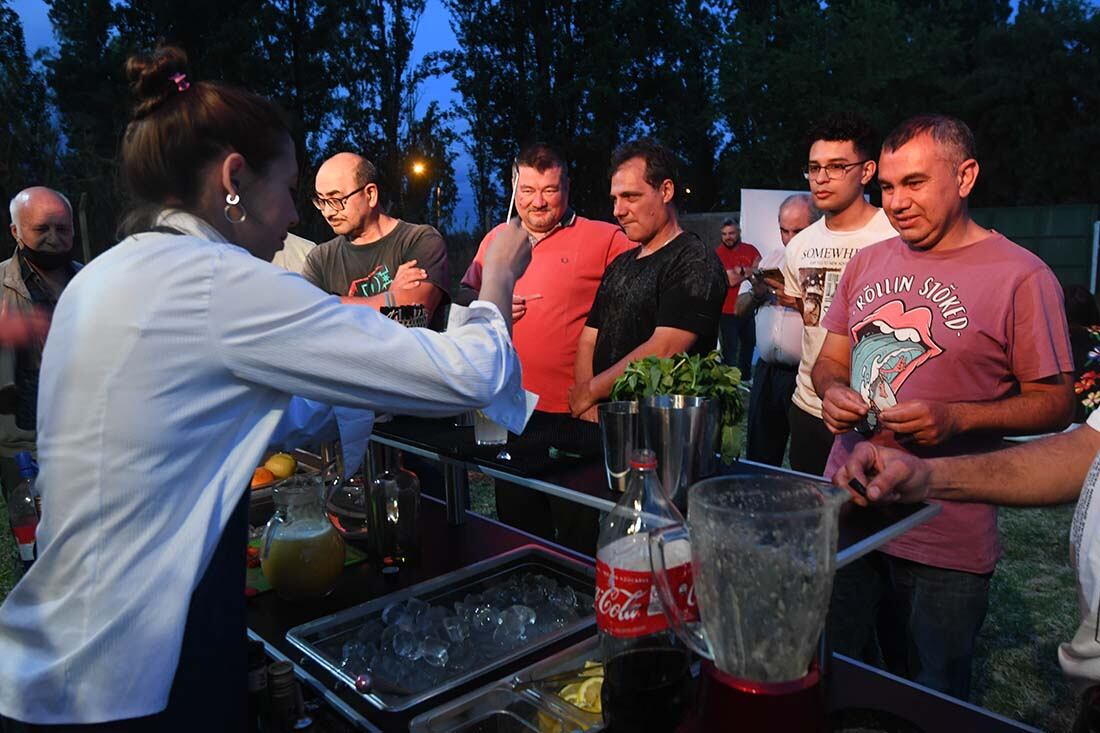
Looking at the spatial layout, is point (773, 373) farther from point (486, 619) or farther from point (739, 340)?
point (739, 340)

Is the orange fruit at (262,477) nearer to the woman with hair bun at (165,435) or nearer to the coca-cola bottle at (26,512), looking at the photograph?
the coca-cola bottle at (26,512)

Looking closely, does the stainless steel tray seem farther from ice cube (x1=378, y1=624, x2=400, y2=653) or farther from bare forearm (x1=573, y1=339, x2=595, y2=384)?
bare forearm (x1=573, y1=339, x2=595, y2=384)

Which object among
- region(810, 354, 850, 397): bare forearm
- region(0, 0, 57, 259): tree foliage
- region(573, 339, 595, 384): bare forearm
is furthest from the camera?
region(0, 0, 57, 259): tree foliage

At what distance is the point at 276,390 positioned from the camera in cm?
125

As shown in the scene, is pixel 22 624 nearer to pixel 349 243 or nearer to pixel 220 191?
pixel 220 191

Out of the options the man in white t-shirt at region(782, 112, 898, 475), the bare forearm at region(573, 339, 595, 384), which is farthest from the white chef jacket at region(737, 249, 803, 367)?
the bare forearm at region(573, 339, 595, 384)

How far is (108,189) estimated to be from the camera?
35.8 ft

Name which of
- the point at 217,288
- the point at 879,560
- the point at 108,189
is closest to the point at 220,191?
the point at 217,288

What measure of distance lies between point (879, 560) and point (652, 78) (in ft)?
74.5

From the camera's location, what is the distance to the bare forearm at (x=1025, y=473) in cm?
151

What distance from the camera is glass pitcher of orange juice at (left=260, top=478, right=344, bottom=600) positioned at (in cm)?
175

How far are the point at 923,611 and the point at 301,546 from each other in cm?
169

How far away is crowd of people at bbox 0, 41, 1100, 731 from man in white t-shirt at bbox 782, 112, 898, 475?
72 cm

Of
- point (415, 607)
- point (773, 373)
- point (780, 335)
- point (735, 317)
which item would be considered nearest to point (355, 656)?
point (415, 607)
